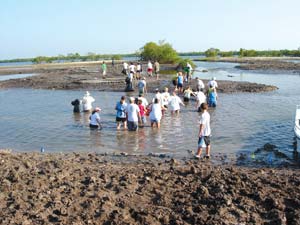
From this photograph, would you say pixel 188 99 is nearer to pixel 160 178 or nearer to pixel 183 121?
pixel 183 121

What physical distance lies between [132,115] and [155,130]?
4.01 ft

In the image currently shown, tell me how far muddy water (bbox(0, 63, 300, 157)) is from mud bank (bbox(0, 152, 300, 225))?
2.73 meters

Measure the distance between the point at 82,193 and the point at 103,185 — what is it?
2.04 ft

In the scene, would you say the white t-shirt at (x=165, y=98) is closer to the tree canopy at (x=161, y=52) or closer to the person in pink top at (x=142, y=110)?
the person in pink top at (x=142, y=110)

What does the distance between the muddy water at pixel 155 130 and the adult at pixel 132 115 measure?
0.36m

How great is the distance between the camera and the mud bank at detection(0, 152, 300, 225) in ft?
22.7

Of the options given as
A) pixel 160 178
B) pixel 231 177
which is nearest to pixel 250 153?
pixel 231 177

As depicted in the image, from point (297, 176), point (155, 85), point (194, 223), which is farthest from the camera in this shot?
point (155, 85)

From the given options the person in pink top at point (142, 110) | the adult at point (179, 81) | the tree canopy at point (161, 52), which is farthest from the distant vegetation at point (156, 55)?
the person in pink top at point (142, 110)

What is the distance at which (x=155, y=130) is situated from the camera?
15500 mm

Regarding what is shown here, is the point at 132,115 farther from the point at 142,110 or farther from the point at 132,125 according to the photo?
the point at 142,110

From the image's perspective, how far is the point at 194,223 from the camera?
6.71 metres

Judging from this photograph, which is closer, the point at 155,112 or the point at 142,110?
the point at 155,112

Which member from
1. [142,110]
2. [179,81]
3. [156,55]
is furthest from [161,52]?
[142,110]
